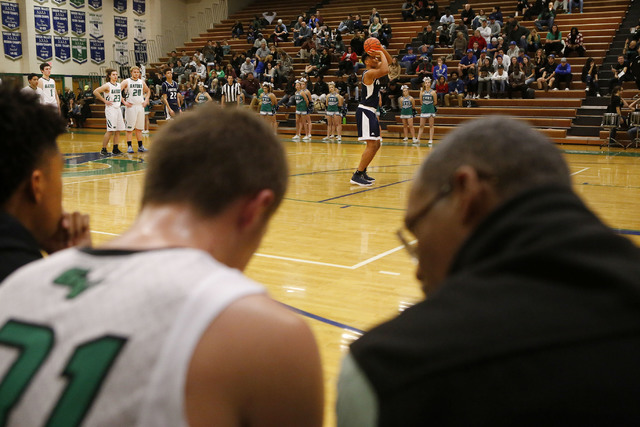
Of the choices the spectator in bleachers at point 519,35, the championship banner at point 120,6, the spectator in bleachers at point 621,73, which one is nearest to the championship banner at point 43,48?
the championship banner at point 120,6

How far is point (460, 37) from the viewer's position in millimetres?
19875

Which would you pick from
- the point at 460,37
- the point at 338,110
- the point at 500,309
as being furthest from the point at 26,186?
the point at 460,37

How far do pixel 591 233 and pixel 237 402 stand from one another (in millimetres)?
586

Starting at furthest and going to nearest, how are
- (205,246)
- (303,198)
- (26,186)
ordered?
(303,198)
(26,186)
(205,246)

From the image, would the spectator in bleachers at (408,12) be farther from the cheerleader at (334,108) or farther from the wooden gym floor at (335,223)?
the wooden gym floor at (335,223)

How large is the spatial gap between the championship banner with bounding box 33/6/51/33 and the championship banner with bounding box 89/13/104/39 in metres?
1.95

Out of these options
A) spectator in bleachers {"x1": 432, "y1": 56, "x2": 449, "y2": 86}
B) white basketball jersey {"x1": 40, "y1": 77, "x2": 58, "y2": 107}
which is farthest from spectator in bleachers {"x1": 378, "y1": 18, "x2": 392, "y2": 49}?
white basketball jersey {"x1": 40, "y1": 77, "x2": 58, "y2": 107}

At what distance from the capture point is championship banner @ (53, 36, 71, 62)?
973 inches

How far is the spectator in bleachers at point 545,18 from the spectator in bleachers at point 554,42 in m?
0.85

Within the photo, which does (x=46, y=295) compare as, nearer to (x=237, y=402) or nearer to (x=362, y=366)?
(x=237, y=402)

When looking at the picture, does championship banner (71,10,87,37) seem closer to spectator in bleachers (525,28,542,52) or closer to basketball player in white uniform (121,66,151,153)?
basketball player in white uniform (121,66,151,153)

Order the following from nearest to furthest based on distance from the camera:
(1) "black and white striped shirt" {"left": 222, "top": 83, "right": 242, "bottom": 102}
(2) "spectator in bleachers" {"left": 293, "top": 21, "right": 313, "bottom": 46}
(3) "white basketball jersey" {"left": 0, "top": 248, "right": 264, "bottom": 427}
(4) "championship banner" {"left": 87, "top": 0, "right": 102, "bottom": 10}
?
(3) "white basketball jersey" {"left": 0, "top": 248, "right": 264, "bottom": 427} → (1) "black and white striped shirt" {"left": 222, "top": 83, "right": 242, "bottom": 102} → (2) "spectator in bleachers" {"left": 293, "top": 21, "right": 313, "bottom": 46} → (4) "championship banner" {"left": 87, "top": 0, "right": 102, "bottom": 10}

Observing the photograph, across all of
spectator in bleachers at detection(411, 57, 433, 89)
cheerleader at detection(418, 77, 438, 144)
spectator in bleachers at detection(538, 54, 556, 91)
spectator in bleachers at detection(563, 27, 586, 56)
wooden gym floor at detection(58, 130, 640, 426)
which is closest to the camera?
wooden gym floor at detection(58, 130, 640, 426)

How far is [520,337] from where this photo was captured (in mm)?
757
